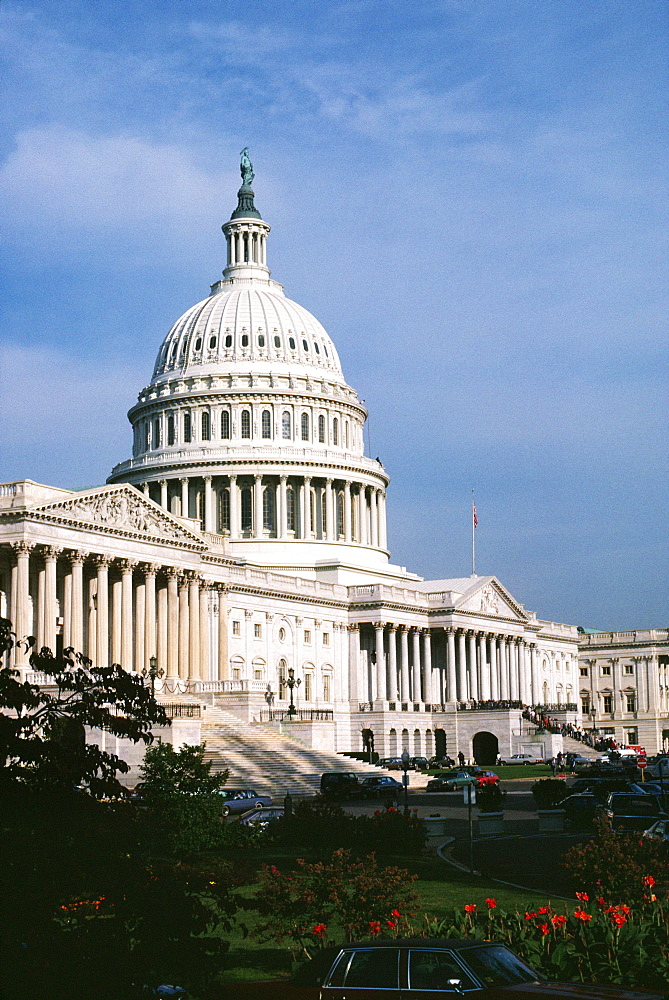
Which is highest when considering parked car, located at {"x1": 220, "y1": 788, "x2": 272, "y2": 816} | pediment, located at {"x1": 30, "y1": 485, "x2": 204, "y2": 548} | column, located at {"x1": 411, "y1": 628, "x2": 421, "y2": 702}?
pediment, located at {"x1": 30, "y1": 485, "x2": 204, "y2": 548}

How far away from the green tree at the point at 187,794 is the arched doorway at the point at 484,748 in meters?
88.1

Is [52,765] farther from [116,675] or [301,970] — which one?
[301,970]

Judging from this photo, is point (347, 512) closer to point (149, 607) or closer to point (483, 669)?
point (483, 669)

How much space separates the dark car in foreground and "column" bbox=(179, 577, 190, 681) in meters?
79.3

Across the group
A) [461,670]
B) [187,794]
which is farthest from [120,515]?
[461,670]

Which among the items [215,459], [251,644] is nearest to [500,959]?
[251,644]

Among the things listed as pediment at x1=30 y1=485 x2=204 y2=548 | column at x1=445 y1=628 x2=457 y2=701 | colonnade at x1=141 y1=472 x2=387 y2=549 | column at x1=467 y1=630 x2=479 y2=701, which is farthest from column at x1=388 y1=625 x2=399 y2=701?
pediment at x1=30 y1=485 x2=204 y2=548

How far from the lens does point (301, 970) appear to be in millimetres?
18594

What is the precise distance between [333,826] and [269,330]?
354 ft

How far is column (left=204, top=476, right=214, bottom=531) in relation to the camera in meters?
135

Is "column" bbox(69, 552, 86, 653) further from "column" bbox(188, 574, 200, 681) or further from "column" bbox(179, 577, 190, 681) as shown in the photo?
"column" bbox(188, 574, 200, 681)

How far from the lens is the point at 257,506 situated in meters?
137

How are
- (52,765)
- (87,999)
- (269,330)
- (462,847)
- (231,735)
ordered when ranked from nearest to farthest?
(87,999) → (52,765) → (462,847) → (231,735) → (269,330)

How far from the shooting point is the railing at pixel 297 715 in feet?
312
